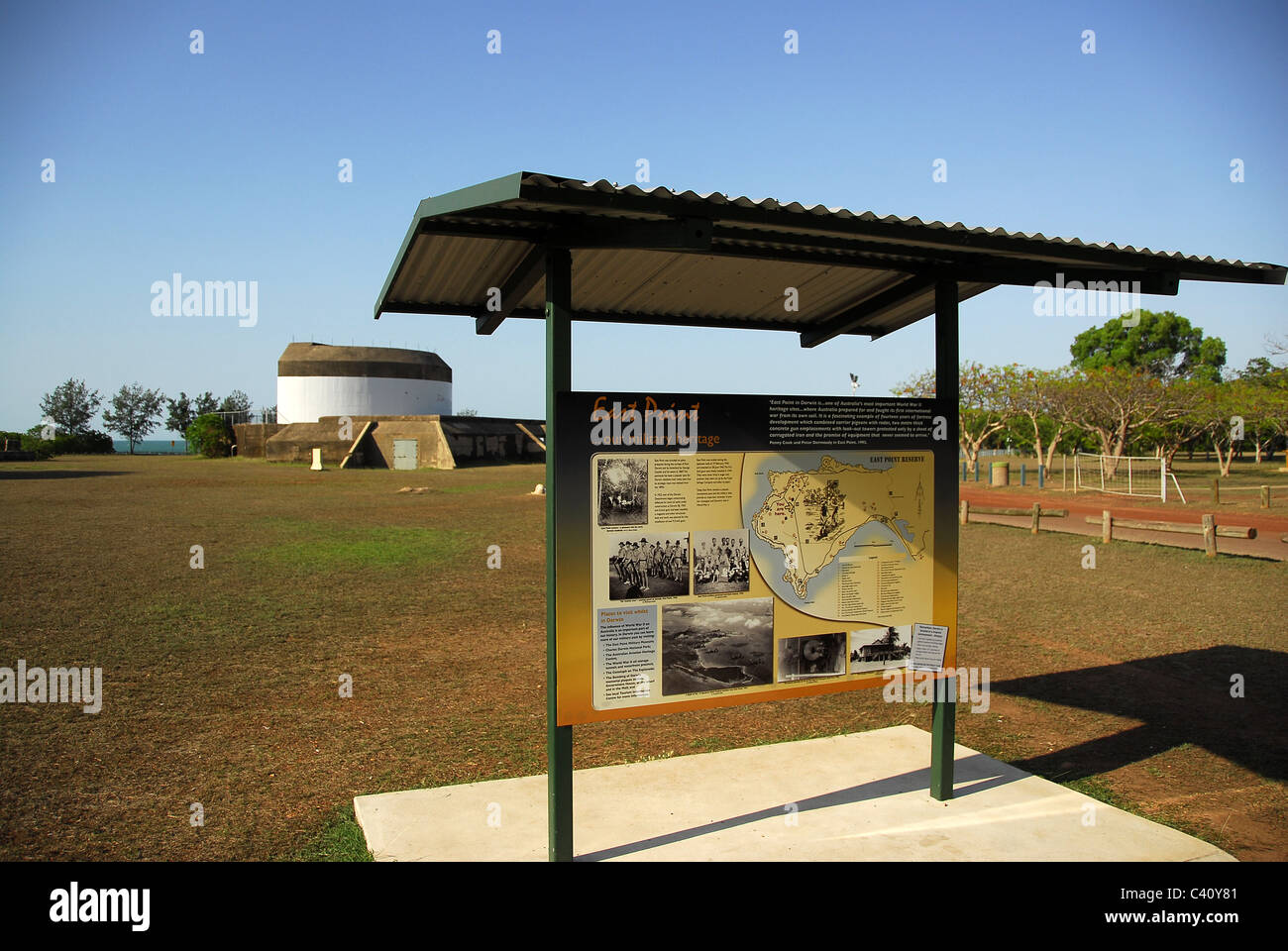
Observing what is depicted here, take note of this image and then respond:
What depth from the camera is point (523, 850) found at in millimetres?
3982

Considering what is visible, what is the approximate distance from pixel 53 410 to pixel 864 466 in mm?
92960

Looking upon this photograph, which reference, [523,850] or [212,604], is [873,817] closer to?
[523,850]

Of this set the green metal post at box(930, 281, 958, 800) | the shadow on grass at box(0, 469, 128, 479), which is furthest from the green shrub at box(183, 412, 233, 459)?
the green metal post at box(930, 281, 958, 800)

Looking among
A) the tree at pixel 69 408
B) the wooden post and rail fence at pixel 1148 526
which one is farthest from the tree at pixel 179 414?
the wooden post and rail fence at pixel 1148 526

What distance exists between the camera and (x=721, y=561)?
4.05 metres

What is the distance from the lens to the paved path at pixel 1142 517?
15094mm

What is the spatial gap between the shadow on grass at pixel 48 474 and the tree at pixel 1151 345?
64.8 metres

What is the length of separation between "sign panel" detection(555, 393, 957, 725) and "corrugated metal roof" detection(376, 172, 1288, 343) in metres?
0.76

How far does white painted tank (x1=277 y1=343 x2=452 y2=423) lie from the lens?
184 feet

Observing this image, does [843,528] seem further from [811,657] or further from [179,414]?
[179,414]

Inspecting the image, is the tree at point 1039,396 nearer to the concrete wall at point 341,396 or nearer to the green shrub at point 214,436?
the concrete wall at point 341,396
